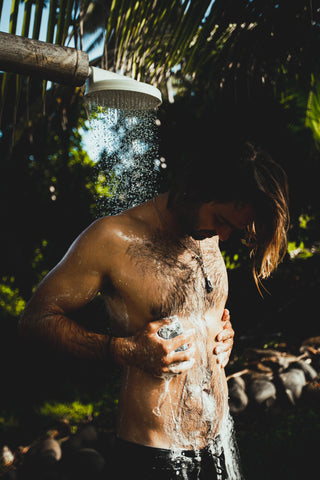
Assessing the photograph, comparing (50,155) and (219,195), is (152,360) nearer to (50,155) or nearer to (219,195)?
(219,195)

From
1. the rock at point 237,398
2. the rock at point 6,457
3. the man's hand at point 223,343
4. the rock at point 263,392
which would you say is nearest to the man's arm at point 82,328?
the man's hand at point 223,343

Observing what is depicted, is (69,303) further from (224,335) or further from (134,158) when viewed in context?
(134,158)

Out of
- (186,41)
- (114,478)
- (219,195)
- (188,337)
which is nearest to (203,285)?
(188,337)

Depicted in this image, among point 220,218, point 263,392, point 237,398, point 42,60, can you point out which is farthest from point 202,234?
point 263,392

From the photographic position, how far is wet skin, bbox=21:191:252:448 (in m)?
1.58

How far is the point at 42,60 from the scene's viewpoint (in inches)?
39.6

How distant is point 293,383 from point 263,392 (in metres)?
0.43

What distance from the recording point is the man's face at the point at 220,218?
1.70 metres

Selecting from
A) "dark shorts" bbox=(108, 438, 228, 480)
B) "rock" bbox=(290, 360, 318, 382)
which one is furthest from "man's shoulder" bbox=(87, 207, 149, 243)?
"rock" bbox=(290, 360, 318, 382)

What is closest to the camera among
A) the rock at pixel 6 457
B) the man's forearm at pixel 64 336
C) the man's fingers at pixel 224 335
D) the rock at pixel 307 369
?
the man's forearm at pixel 64 336

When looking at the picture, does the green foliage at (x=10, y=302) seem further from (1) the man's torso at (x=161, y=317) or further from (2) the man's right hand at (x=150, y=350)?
(2) the man's right hand at (x=150, y=350)

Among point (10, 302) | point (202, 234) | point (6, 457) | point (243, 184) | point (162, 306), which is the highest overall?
point (243, 184)

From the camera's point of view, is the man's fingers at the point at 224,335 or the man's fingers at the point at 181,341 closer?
the man's fingers at the point at 181,341

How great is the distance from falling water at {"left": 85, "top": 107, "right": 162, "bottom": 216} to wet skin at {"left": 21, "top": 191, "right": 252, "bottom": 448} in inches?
16.2
